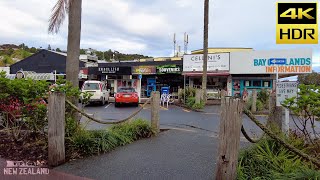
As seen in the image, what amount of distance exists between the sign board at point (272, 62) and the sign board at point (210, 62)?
1.99 ft

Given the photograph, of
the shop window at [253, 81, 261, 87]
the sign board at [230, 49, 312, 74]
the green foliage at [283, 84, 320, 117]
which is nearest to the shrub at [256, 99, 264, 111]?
the sign board at [230, 49, 312, 74]

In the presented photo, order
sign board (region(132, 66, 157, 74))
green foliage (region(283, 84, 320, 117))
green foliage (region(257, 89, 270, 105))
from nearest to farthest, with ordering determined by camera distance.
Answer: green foliage (region(283, 84, 320, 117)) < green foliage (region(257, 89, 270, 105)) < sign board (region(132, 66, 157, 74))

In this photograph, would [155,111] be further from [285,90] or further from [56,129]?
[285,90]

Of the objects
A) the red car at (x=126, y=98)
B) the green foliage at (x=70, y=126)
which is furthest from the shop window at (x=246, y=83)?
the green foliage at (x=70, y=126)

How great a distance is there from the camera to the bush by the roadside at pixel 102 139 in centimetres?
606

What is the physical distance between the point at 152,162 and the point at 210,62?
2173cm

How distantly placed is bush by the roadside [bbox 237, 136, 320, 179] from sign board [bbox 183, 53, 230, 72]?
68.5 feet

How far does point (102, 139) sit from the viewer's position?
6453mm

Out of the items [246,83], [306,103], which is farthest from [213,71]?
[306,103]

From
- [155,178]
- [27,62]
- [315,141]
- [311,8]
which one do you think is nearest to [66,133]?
[155,178]

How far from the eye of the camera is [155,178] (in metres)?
4.74

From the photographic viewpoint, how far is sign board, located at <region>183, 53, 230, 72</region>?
2576 centimetres

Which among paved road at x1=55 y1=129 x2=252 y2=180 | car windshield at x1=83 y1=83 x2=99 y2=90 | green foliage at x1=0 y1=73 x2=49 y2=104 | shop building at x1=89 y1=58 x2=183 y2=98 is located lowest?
paved road at x1=55 y1=129 x2=252 y2=180

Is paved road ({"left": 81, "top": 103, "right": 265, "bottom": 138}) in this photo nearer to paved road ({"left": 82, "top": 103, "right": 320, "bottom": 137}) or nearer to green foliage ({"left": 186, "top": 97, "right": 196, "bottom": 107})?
paved road ({"left": 82, "top": 103, "right": 320, "bottom": 137})
